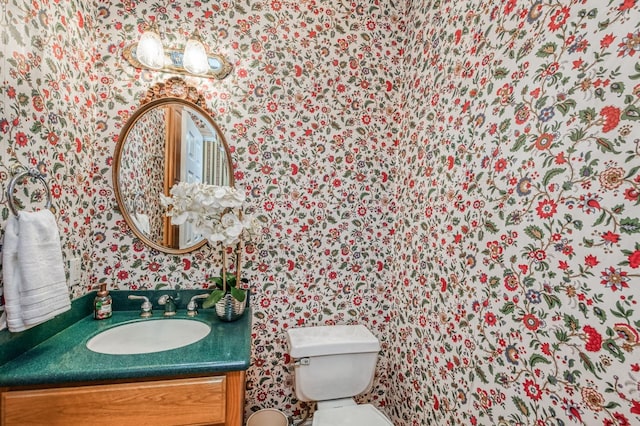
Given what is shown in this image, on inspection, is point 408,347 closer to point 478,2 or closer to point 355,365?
point 355,365

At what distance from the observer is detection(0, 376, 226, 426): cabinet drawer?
0.87 metres

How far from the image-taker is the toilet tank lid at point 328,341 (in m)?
1.35

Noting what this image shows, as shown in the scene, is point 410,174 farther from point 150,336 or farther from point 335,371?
point 150,336

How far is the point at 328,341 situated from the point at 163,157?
1.22m

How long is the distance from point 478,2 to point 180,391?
5.81 feet

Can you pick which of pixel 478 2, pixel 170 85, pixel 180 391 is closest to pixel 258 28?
pixel 170 85

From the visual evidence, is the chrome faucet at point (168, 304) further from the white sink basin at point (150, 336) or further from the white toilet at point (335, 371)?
the white toilet at point (335, 371)

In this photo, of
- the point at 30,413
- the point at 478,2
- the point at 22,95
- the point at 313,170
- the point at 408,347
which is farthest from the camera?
the point at 313,170

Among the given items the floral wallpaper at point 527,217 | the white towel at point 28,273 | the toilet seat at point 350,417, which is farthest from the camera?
the toilet seat at point 350,417

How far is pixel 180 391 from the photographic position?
95 cm

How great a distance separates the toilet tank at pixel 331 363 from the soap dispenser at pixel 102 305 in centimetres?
84

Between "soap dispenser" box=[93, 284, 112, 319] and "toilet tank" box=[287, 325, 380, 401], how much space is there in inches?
33.0

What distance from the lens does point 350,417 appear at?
1315mm

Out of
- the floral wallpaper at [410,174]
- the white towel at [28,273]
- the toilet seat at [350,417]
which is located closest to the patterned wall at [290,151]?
the floral wallpaper at [410,174]
